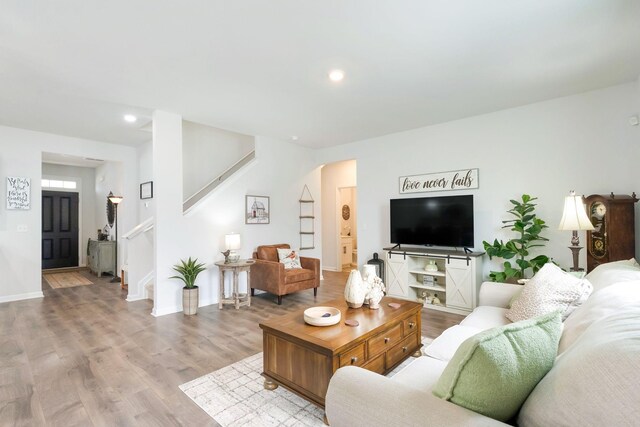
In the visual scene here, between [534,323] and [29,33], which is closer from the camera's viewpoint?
[534,323]

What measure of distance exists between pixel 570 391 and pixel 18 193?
702 centimetres

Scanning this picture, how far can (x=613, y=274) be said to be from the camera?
1957 millimetres

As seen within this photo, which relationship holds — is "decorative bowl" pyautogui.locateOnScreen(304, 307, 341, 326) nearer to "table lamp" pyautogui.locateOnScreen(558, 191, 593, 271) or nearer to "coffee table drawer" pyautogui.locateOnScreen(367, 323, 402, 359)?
"coffee table drawer" pyautogui.locateOnScreen(367, 323, 402, 359)

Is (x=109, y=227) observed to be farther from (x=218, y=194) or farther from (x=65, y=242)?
(x=218, y=194)

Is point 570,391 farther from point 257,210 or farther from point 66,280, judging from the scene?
point 66,280

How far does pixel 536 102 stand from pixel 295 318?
13.4 ft

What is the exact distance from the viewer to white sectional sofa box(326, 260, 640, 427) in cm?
74

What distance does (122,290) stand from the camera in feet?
18.3

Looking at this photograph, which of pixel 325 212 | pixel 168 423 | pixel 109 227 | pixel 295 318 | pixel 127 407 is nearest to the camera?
pixel 168 423

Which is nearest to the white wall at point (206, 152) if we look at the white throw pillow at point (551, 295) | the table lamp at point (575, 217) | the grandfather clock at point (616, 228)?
the table lamp at point (575, 217)

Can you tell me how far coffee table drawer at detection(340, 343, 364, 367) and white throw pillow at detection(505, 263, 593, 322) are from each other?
116 cm

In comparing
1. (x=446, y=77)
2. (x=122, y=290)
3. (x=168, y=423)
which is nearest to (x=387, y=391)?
(x=168, y=423)

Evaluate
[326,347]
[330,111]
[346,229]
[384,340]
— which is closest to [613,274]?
[384,340]

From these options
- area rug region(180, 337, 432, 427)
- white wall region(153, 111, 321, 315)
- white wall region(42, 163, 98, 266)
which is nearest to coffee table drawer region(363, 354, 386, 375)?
area rug region(180, 337, 432, 427)
